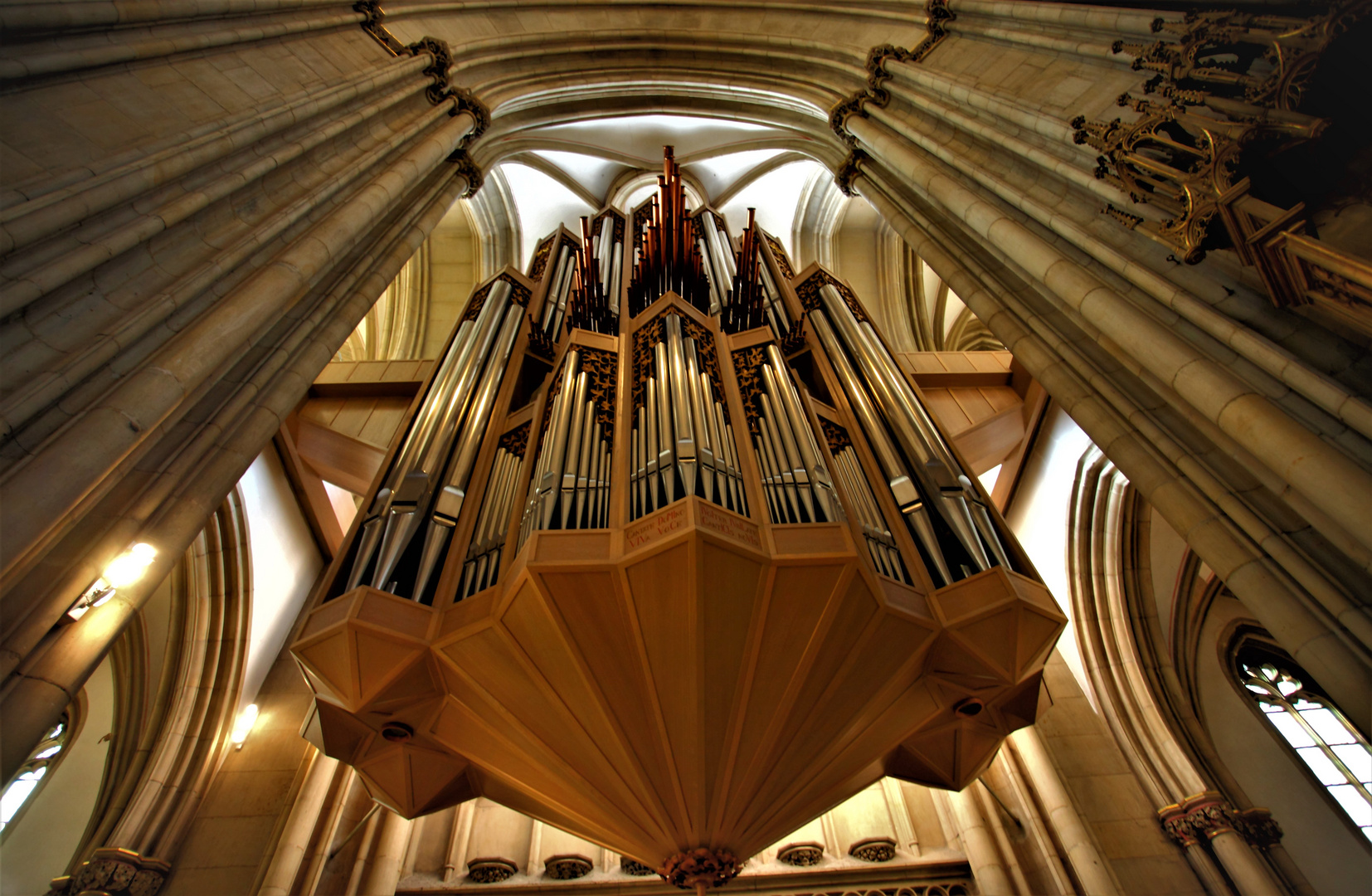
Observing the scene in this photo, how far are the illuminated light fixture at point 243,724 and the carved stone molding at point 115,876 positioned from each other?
937mm

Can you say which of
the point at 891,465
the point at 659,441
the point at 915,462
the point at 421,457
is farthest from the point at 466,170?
the point at 915,462

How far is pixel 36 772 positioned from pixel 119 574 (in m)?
5.25

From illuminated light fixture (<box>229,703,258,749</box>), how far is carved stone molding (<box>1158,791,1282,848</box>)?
7.00 m

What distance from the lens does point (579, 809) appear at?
435cm

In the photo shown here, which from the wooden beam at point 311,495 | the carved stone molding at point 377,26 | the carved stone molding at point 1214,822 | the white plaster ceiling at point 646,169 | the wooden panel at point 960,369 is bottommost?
the carved stone molding at point 1214,822

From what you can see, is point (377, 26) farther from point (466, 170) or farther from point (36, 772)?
point (36, 772)

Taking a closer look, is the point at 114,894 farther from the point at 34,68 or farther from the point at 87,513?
the point at 34,68

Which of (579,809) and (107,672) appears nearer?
(579,809)

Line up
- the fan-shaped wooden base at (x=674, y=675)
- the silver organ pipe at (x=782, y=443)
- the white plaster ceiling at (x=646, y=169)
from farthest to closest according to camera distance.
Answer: the white plaster ceiling at (x=646, y=169)
the silver organ pipe at (x=782, y=443)
the fan-shaped wooden base at (x=674, y=675)

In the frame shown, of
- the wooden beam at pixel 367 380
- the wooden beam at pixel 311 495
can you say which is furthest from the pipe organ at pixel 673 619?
the wooden beam at pixel 367 380

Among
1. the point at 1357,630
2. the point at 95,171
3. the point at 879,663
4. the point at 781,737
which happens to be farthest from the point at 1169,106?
the point at 95,171

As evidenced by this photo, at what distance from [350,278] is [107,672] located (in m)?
4.71

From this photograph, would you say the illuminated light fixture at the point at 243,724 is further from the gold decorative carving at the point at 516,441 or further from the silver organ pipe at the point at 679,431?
the silver organ pipe at the point at 679,431

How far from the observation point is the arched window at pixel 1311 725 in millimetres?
6074
